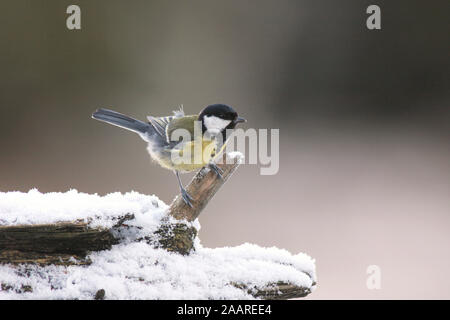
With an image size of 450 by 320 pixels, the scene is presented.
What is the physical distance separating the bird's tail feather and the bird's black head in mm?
277

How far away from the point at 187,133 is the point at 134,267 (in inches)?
23.8

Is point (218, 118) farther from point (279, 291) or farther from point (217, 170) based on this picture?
point (279, 291)

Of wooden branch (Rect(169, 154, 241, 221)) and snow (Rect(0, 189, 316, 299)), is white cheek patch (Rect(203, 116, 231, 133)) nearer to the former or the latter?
wooden branch (Rect(169, 154, 241, 221))

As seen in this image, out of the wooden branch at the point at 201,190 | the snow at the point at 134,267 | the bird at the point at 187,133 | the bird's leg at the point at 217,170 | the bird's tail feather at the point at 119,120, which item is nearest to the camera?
the snow at the point at 134,267

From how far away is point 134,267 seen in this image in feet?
2.88

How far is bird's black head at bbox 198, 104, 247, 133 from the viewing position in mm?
1239

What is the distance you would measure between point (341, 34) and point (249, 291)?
2.41 meters

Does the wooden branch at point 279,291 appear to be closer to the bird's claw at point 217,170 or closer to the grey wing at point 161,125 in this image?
the bird's claw at point 217,170

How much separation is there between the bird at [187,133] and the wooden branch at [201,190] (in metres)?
0.02

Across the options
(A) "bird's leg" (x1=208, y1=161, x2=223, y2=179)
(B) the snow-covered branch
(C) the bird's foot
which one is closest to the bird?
(A) "bird's leg" (x1=208, y1=161, x2=223, y2=179)

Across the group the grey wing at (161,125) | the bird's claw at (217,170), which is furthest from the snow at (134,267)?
the grey wing at (161,125)

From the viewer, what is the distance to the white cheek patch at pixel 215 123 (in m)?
1.28
